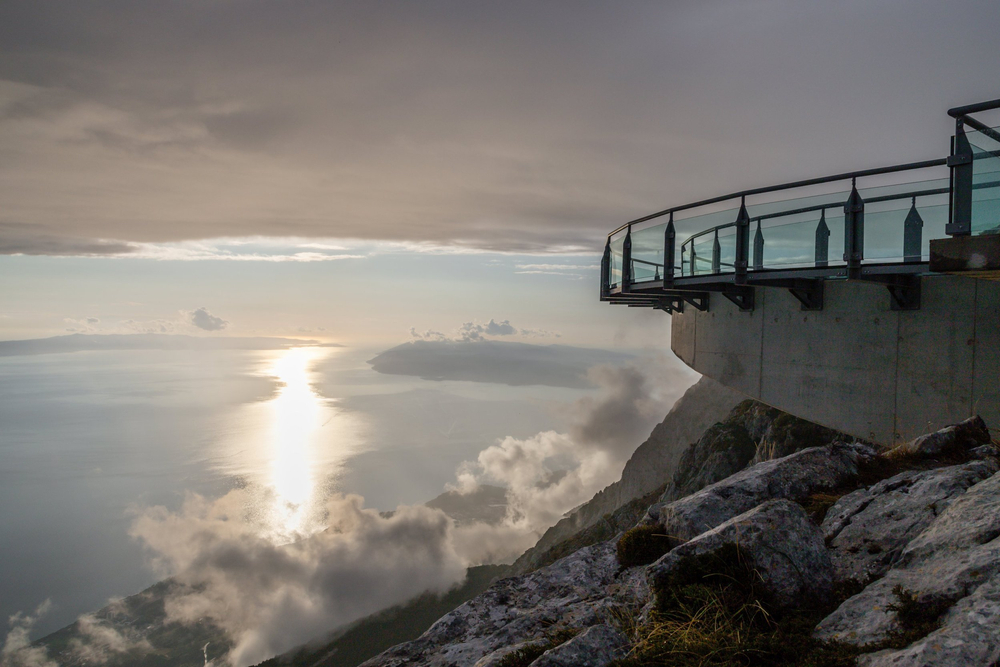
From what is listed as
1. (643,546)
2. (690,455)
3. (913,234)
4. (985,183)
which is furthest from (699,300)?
(690,455)

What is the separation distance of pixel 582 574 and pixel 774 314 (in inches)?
403

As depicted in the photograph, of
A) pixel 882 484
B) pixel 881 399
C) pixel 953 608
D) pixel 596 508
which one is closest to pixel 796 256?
pixel 881 399

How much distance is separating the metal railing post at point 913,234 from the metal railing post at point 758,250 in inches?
112

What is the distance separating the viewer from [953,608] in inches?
129

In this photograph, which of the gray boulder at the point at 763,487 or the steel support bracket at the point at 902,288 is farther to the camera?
the steel support bracket at the point at 902,288

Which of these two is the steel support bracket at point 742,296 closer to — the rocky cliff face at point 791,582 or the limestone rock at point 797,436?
the rocky cliff face at point 791,582

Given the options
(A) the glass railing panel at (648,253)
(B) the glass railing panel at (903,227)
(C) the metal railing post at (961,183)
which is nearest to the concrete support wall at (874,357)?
(B) the glass railing panel at (903,227)

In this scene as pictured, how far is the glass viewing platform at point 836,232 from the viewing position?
7402 mm

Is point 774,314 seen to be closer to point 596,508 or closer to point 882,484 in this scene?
point 882,484

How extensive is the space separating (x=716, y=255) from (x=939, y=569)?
10762 millimetres

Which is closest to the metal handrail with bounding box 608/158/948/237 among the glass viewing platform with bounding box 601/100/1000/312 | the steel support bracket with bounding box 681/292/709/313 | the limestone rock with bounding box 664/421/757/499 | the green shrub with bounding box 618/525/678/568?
the glass viewing platform with bounding box 601/100/1000/312

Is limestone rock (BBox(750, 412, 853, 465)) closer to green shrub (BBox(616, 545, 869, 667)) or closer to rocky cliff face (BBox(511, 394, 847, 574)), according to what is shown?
rocky cliff face (BBox(511, 394, 847, 574))

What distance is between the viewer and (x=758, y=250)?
1231 centimetres

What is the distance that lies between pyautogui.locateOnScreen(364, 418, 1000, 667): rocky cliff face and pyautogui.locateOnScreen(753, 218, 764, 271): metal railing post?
247 inches
